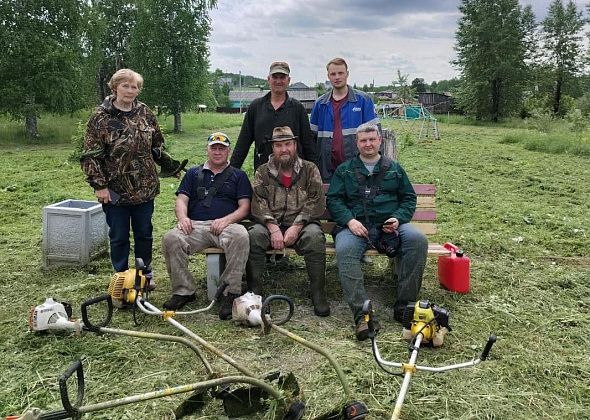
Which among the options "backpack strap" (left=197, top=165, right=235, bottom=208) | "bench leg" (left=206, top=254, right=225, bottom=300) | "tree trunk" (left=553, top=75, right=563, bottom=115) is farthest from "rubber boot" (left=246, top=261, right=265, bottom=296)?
"tree trunk" (left=553, top=75, right=563, bottom=115)

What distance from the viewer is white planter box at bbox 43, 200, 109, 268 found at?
566 centimetres

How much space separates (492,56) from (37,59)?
30362 mm

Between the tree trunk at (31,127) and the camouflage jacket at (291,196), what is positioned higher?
the tree trunk at (31,127)

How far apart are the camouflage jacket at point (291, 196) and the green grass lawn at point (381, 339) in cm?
84

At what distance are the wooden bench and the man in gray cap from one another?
1.83 ft

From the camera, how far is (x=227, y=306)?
455cm

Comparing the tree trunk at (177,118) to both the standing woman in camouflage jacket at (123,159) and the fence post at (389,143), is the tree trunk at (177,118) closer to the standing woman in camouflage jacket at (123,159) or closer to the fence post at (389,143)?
the fence post at (389,143)

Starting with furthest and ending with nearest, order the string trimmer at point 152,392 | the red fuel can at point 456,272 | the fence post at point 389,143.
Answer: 1. the fence post at point 389,143
2. the red fuel can at point 456,272
3. the string trimmer at point 152,392

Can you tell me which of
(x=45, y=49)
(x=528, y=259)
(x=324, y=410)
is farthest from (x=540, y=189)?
(x=45, y=49)

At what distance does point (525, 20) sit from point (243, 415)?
42618mm

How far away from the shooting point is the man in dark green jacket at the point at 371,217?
4.50 m

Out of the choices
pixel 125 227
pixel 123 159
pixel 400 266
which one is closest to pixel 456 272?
pixel 400 266

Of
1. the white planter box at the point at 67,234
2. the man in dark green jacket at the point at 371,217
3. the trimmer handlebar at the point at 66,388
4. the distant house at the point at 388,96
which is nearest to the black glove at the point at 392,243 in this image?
the man in dark green jacket at the point at 371,217

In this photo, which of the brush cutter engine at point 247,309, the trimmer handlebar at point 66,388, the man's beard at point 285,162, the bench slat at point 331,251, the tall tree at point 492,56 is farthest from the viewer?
the tall tree at point 492,56
